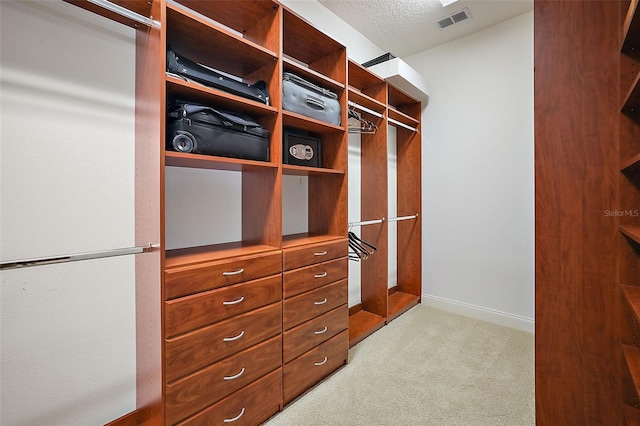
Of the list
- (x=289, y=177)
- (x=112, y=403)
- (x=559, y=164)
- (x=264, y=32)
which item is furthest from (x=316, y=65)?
(x=112, y=403)

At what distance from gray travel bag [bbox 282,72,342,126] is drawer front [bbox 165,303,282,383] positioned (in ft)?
3.76

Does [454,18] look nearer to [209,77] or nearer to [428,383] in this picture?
[209,77]

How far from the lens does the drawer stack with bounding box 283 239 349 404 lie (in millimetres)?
1636

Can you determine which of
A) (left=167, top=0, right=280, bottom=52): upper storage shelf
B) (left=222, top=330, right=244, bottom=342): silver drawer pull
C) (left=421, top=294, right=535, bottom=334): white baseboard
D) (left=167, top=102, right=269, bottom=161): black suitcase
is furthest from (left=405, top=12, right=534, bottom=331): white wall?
(left=222, top=330, right=244, bottom=342): silver drawer pull

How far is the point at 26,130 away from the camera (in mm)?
1184

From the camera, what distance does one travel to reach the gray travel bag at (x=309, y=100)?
169cm

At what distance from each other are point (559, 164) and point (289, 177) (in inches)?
63.7

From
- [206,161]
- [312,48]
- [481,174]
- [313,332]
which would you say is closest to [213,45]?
[206,161]

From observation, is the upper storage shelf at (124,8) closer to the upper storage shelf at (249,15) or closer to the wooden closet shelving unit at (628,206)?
the upper storage shelf at (249,15)

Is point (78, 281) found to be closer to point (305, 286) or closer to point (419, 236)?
point (305, 286)

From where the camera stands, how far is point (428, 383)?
1.88 m

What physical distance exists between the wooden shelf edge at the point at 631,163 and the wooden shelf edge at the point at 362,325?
75.0 inches

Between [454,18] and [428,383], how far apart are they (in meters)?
3.01

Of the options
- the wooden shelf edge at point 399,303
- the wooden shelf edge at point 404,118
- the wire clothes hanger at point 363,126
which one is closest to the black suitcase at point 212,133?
the wire clothes hanger at point 363,126
